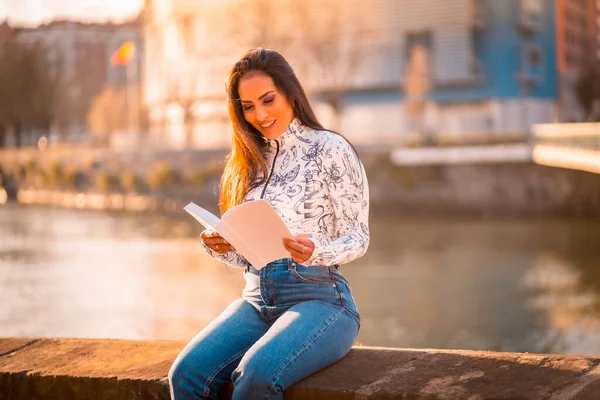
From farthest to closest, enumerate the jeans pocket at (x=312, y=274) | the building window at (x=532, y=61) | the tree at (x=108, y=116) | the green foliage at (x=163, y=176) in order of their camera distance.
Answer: the tree at (x=108, y=116) → the building window at (x=532, y=61) → the green foliage at (x=163, y=176) → the jeans pocket at (x=312, y=274)

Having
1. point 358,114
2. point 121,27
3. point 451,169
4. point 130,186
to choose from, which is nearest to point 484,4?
point 358,114

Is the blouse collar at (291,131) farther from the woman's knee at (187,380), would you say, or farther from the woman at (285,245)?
the woman's knee at (187,380)

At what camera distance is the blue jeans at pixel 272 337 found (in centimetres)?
312

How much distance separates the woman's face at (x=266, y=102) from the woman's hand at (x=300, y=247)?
58 cm

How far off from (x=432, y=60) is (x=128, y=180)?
46.2 feet

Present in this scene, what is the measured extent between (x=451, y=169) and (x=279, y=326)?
1219 inches

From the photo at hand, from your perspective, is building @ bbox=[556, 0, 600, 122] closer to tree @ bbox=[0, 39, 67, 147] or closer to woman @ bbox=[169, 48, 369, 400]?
tree @ bbox=[0, 39, 67, 147]

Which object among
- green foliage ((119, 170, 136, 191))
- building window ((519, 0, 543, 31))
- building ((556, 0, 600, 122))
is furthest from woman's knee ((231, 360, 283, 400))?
building ((556, 0, 600, 122))

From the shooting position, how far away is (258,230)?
3.21 m

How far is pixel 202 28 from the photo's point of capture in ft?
178

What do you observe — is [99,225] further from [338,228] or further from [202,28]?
[338,228]

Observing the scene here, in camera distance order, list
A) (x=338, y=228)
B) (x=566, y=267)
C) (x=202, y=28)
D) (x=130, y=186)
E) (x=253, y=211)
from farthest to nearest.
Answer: (x=202, y=28) → (x=130, y=186) → (x=566, y=267) → (x=338, y=228) → (x=253, y=211)

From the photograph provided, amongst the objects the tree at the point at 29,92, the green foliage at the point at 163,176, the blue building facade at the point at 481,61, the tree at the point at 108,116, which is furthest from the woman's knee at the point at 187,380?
the tree at the point at 108,116

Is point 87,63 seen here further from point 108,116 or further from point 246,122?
point 246,122
